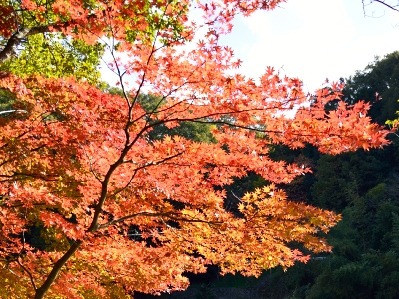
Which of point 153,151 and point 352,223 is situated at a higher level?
point 352,223

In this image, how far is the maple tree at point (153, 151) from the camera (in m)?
3.33

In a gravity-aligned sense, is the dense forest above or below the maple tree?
above

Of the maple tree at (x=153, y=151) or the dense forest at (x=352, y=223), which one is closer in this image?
the maple tree at (x=153, y=151)

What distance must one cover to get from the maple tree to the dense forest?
7.92 m

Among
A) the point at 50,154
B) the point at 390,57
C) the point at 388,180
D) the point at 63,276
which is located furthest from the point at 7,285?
the point at 390,57

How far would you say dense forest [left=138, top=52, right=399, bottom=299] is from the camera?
1232cm

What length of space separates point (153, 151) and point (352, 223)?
15075 mm

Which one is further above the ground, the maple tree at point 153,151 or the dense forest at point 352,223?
the dense forest at point 352,223

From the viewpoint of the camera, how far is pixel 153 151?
3932 mm

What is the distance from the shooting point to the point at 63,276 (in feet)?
15.2

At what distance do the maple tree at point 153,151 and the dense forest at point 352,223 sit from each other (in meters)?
7.92

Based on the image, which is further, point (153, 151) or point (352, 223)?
point (352, 223)

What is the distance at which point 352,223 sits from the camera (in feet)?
55.8

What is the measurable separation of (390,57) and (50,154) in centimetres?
2243
